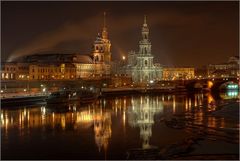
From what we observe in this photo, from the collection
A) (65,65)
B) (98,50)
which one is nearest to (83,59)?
(98,50)

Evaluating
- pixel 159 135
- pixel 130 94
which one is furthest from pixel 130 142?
pixel 130 94

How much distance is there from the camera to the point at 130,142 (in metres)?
19.8

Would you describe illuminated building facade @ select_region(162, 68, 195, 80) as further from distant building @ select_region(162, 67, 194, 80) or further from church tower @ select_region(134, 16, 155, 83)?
church tower @ select_region(134, 16, 155, 83)

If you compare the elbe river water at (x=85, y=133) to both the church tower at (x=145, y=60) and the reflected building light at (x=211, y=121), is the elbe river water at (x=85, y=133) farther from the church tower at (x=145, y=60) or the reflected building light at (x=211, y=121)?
the church tower at (x=145, y=60)

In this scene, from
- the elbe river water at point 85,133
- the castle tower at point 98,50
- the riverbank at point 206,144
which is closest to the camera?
the riverbank at point 206,144

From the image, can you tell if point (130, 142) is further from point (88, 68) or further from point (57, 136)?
point (88, 68)

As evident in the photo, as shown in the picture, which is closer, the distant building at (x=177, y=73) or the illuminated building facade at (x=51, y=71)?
the illuminated building facade at (x=51, y=71)

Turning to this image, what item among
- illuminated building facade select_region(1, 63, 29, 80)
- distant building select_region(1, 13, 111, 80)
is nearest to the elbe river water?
illuminated building facade select_region(1, 63, 29, 80)

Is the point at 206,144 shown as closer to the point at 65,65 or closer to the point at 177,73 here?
the point at 65,65

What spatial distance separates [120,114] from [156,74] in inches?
2094

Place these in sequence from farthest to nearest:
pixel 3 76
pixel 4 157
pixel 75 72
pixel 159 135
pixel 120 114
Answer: pixel 75 72, pixel 3 76, pixel 120 114, pixel 159 135, pixel 4 157

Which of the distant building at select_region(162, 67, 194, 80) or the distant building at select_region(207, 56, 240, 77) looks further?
the distant building at select_region(207, 56, 240, 77)

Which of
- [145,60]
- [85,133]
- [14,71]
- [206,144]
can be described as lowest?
[85,133]

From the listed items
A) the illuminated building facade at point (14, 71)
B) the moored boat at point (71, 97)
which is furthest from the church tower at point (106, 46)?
the moored boat at point (71, 97)
